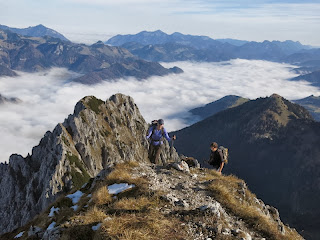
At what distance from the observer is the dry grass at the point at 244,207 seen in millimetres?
14148

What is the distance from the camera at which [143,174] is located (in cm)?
2075

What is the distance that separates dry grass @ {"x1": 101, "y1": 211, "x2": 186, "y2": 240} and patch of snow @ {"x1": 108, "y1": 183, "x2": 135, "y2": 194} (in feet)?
15.4

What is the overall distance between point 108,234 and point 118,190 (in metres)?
7.07

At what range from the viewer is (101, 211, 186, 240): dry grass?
33.8 feet

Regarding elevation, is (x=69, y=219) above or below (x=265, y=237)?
above

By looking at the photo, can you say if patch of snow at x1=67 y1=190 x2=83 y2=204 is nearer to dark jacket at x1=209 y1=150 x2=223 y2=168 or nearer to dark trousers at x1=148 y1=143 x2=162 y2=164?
dark trousers at x1=148 y1=143 x2=162 y2=164

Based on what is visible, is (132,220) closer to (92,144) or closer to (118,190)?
(118,190)

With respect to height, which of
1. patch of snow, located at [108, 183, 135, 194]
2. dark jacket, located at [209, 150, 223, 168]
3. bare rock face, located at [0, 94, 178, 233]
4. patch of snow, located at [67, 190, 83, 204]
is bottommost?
bare rock face, located at [0, 94, 178, 233]

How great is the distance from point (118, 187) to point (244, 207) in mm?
8330

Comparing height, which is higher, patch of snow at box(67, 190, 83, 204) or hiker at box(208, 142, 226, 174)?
hiker at box(208, 142, 226, 174)

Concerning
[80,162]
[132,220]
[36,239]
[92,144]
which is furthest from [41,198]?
[132,220]

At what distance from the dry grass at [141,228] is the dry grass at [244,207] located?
15.8 feet

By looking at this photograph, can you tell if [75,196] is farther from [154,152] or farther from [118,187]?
[154,152]

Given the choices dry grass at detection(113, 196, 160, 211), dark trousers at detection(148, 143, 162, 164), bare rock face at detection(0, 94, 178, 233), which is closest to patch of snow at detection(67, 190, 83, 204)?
dry grass at detection(113, 196, 160, 211)
